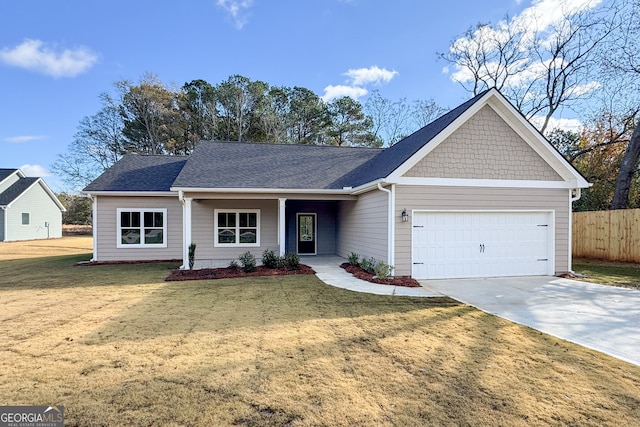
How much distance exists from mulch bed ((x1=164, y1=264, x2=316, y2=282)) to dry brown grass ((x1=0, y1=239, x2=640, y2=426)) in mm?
2977

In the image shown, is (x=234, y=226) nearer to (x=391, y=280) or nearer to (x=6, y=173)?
(x=391, y=280)

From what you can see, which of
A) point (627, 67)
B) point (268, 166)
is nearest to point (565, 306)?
point (268, 166)

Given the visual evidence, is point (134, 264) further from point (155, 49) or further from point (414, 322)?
point (155, 49)

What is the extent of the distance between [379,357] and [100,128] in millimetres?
35260

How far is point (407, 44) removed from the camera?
19.0m

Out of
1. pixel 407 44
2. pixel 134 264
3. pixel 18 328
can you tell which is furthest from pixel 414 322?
pixel 407 44

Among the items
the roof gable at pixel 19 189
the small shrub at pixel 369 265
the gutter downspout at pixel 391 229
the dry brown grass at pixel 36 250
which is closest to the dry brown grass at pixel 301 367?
the gutter downspout at pixel 391 229

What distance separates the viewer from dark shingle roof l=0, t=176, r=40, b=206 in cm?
2420

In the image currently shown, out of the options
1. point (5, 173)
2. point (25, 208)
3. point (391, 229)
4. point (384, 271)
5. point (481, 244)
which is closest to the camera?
point (384, 271)

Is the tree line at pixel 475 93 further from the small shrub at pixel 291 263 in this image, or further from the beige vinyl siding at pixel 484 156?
the small shrub at pixel 291 263

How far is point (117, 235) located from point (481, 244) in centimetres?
1310

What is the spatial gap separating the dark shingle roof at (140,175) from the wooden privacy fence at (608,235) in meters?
17.5

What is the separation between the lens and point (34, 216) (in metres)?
26.9

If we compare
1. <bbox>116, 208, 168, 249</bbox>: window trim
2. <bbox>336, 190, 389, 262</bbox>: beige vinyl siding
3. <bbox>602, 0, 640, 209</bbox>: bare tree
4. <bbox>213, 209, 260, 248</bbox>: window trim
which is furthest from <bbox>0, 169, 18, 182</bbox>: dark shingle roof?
Result: <bbox>602, 0, 640, 209</bbox>: bare tree
